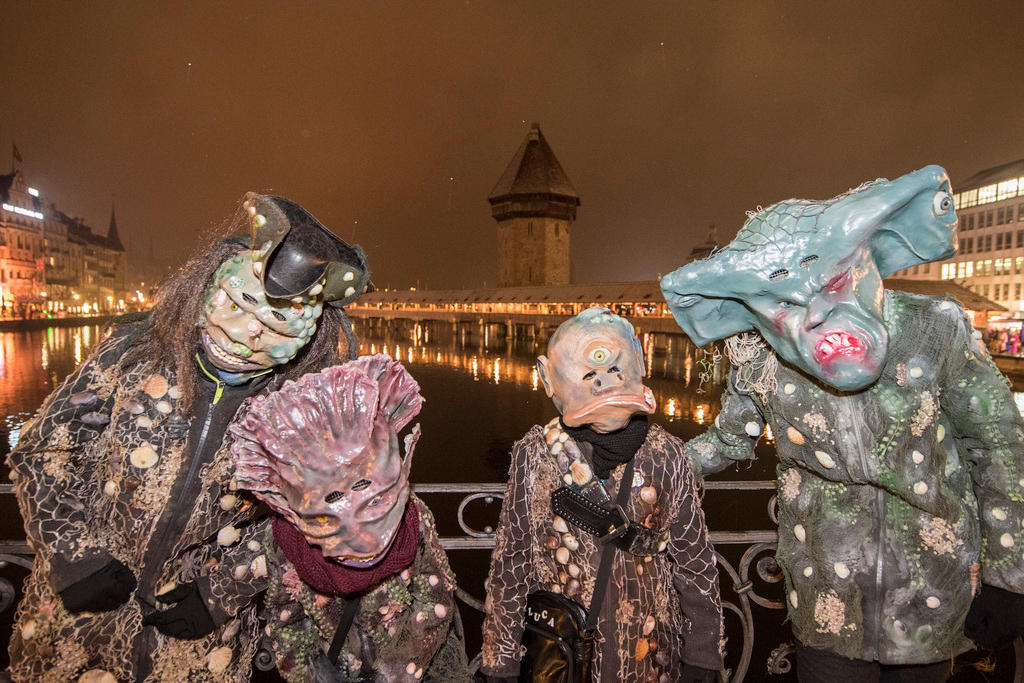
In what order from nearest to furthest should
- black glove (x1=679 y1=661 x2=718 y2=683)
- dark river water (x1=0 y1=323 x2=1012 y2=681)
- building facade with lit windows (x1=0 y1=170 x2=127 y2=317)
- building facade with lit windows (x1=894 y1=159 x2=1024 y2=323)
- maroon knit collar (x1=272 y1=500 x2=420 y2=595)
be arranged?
1. maroon knit collar (x1=272 y1=500 x2=420 y2=595)
2. black glove (x1=679 y1=661 x2=718 y2=683)
3. dark river water (x1=0 y1=323 x2=1012 y2=681)
4. building facade with lit windows (x1=894 y1=159 x2=1024 y2=323)
5. building facade with lit windows (x1=0 y1=170 x2=127 y2=317)

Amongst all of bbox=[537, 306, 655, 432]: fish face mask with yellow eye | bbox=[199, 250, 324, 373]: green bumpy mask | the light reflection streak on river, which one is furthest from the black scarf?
the light reflection streak on river

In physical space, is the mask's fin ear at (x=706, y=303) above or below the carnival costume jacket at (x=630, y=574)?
above

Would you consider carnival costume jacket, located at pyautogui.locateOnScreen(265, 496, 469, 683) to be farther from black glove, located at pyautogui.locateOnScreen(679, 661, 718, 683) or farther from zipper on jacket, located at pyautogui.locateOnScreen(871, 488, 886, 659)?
zipper on jacket, located at pyautogui.locateOnScreen(871, 488, 886, 659)

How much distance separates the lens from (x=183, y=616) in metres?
1.73

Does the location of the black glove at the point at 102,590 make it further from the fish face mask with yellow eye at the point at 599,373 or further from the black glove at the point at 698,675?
the black glove at the point at 698,675

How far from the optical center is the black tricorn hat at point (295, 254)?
1.69 metres

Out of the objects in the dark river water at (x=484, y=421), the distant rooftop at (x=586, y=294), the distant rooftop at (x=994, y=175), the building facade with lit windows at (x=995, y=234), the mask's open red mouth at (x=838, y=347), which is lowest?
the dark river water at (x=484, y=421)

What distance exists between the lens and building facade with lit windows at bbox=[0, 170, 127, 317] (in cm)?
5500

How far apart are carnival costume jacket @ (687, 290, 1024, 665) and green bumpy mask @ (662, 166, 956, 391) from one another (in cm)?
19

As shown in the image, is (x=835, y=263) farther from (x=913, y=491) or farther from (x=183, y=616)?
(x=183, y=616)

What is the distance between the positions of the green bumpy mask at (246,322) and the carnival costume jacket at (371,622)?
2.05 ft

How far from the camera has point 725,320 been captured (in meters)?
2.03

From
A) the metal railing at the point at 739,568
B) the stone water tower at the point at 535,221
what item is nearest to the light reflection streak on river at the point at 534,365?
the metal railing at the point at 739,568

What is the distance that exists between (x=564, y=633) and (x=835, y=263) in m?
1.47
